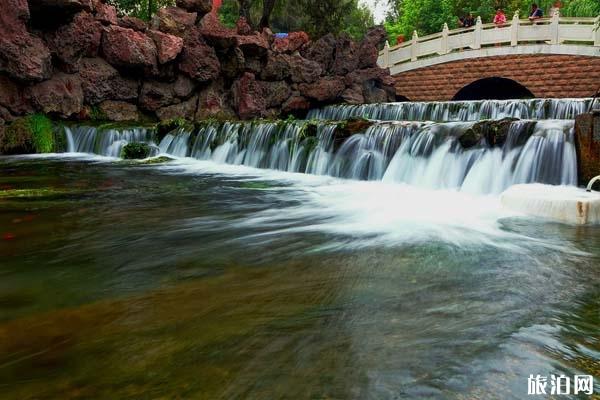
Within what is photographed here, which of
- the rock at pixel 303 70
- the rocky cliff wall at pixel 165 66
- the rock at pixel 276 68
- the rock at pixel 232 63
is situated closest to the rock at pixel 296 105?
the rocky cliff wall at pixel 165 66

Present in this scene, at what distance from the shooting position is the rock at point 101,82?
1568 centimetres

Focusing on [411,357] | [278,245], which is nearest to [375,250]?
[278,245]

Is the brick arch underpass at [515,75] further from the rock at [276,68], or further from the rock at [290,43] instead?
the rock at [276,68]

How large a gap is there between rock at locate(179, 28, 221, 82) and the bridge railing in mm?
9344

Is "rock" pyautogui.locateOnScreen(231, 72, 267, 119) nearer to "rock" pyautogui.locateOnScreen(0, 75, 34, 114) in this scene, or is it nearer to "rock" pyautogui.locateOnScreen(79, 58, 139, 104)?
"rock" pyautogui.locateOnScreen(79, 58, 139, 104)

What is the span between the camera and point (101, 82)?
15.9 m

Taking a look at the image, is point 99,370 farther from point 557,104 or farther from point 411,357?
point 557,104

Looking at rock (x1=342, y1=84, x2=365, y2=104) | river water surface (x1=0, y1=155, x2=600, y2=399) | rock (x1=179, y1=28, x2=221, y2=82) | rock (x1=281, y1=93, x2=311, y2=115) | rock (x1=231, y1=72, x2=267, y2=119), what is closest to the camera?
river water surface (x1=0, y1=155, x2=600, y2=399)

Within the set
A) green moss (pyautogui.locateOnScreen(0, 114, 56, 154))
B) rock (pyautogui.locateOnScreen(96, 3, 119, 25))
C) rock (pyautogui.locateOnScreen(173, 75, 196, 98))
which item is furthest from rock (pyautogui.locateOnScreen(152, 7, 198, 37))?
green moss (pyautogui.locateOnScreen(0, 114, 56, 154))

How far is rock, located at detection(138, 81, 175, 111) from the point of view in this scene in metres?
17.0

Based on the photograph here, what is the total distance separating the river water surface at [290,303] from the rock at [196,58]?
1270 centimetres

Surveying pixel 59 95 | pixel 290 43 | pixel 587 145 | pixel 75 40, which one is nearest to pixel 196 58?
pixel 75 40

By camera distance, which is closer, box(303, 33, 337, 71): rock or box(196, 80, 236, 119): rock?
box(196, 80, 236, 119): rock

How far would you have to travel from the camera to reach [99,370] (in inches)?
78.0
